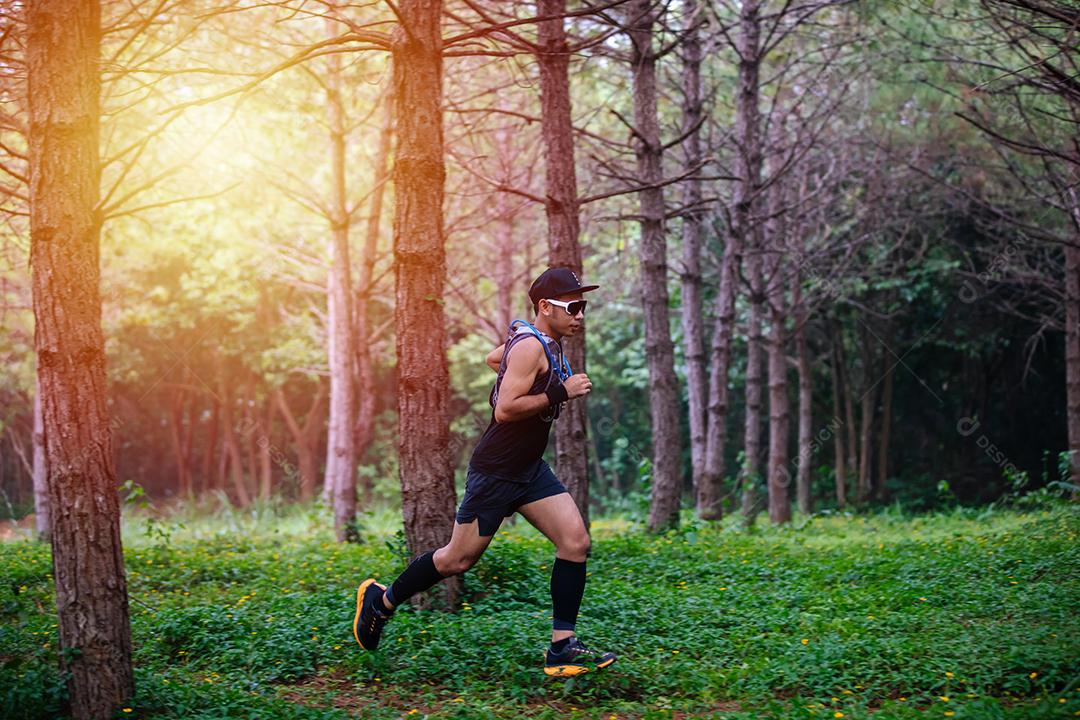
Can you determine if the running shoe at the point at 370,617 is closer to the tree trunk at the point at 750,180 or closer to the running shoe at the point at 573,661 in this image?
the running shoe at the point at 573,661

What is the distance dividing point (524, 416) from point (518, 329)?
20.2 inches

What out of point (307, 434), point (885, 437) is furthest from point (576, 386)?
point (307, 434)

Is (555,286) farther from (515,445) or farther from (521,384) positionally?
(515,445)

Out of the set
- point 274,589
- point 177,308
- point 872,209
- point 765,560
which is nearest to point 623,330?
point 872,209

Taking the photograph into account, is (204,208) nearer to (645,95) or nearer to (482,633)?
(645,95)

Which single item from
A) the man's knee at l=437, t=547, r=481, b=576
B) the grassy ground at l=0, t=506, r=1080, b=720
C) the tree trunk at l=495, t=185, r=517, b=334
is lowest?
the grassy ground at l=0, t=506, r=1080, b=720

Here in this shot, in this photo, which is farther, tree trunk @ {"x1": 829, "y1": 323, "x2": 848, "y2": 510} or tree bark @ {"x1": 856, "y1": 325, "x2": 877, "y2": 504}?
tree trunk @ {"x1": 829, "y1": 323, "x2": 848, "y2": 510}

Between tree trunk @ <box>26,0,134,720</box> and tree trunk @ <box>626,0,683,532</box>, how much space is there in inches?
278

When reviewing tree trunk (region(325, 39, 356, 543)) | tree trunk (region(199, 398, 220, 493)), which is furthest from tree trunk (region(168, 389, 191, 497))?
tree trunk (region(325, 39, 356, 543))

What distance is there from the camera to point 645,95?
39.1 ft

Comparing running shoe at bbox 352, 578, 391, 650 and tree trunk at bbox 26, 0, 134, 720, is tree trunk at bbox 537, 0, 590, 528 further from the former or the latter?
tree trunk at bbox 26, 0, 134, 720

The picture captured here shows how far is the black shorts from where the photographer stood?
5855 mm

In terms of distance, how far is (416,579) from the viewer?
6059 mm

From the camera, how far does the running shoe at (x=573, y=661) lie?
225 inches
